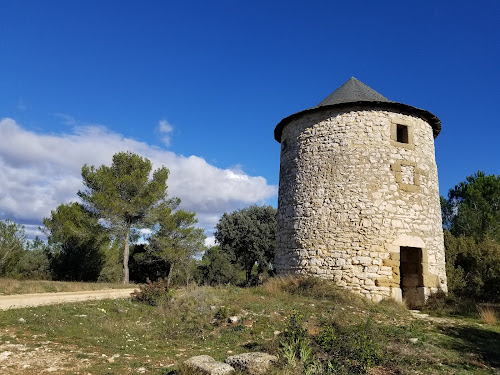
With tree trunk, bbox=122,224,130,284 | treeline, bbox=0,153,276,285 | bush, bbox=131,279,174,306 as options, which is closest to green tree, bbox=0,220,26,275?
treeline, bbox=0,153,276,285

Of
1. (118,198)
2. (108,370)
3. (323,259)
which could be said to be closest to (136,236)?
(118,198)

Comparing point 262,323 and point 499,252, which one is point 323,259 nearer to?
point 262,323

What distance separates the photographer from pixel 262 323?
7.27 meters

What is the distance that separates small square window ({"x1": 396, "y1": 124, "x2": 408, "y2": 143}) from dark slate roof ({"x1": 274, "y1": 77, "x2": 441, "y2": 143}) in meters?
0.47

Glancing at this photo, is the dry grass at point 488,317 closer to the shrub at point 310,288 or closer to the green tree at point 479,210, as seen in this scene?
the shrub at point 310,288

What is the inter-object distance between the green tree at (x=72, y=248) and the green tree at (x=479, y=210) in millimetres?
20985

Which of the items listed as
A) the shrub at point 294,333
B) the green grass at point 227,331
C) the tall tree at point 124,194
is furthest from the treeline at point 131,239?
the shrub at point 294,333

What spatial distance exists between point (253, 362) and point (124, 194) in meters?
16.1

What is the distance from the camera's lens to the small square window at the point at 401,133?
11.3 meters

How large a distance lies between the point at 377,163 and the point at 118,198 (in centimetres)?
1350

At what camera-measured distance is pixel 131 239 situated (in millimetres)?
19906

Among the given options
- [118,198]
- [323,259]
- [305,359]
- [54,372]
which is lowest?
[54,372]

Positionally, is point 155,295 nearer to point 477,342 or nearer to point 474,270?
point 477,342

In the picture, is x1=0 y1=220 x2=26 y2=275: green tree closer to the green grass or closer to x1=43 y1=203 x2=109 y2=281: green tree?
x1=43 y1=203 x2=109 y2=281: green tree
